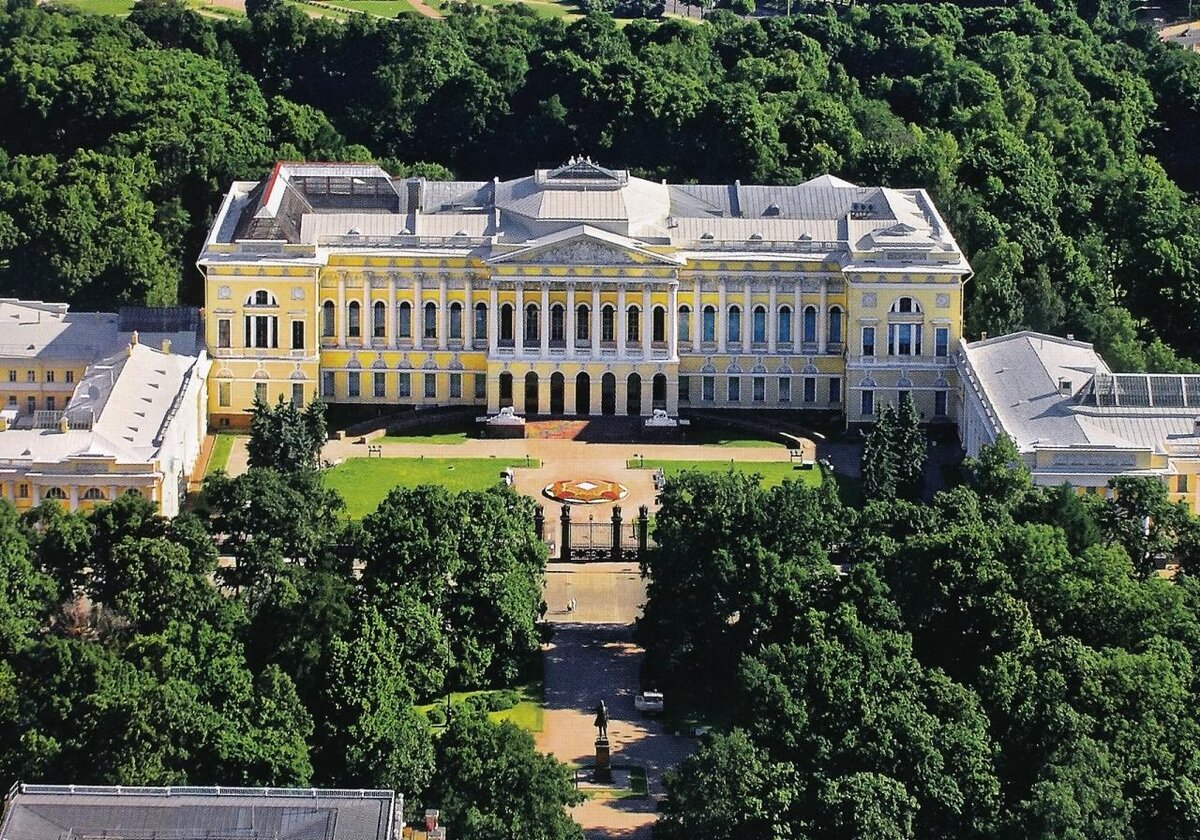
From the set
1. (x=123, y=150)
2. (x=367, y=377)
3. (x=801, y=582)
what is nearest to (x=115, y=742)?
(x=801, y=582)

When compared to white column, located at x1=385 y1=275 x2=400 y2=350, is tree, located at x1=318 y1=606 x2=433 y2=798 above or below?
below

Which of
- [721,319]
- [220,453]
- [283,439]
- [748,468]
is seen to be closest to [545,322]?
[721,319]

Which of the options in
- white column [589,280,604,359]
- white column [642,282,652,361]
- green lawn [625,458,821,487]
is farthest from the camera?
white column [642,282,652,361]

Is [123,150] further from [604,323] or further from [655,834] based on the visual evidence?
[655,834]

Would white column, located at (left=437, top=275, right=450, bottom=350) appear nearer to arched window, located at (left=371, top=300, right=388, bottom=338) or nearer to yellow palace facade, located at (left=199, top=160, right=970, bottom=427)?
yellow palace facade, located at (left=199, top=160, right=970, bottom=427)

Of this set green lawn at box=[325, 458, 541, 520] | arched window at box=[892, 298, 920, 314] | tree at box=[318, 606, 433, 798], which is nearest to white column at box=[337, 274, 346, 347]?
green lawn at box=[325, 458, 541, 520]
